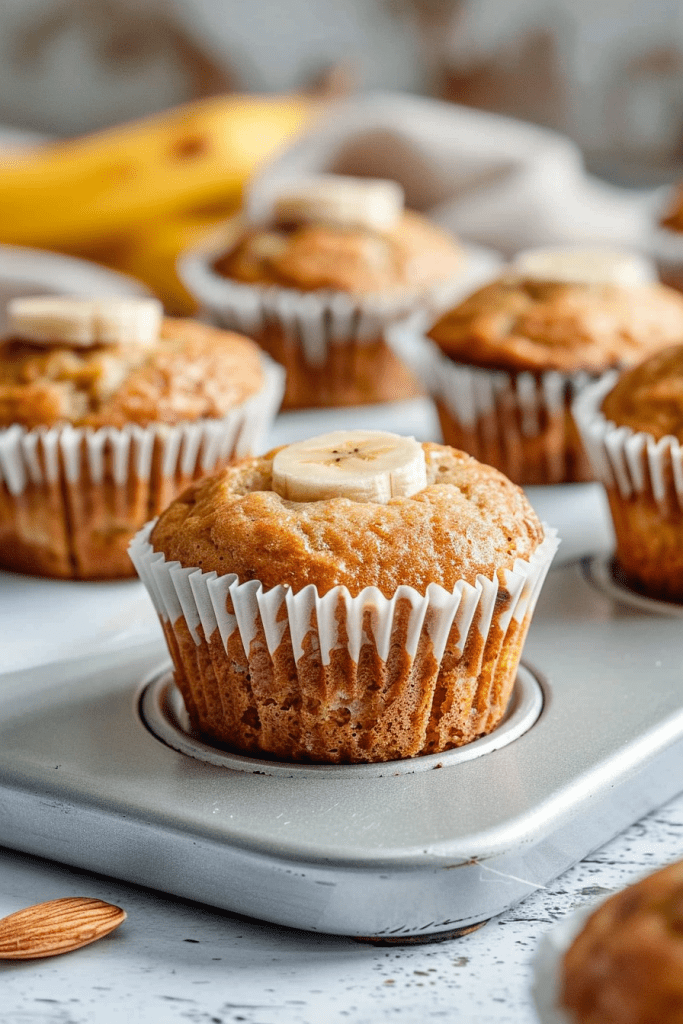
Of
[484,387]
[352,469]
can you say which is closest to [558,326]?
[484,387]

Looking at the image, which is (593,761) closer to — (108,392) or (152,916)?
(152,916)

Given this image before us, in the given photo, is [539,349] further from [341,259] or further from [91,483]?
[91,483]

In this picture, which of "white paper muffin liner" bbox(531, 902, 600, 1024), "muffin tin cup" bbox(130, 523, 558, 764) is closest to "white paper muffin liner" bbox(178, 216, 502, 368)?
"muffin tin cup" bbox(130, 523, 558, 764)

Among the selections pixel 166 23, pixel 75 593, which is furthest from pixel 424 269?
pixel 166 23

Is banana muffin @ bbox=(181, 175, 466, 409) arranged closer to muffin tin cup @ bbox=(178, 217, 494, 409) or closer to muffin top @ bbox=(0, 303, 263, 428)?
muffin tin cup @ bbox=(178, 217, 494, 409)

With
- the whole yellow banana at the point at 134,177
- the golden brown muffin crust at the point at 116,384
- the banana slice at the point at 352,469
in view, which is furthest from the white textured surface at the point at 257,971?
the whole yellow banana at the point at 134,177
